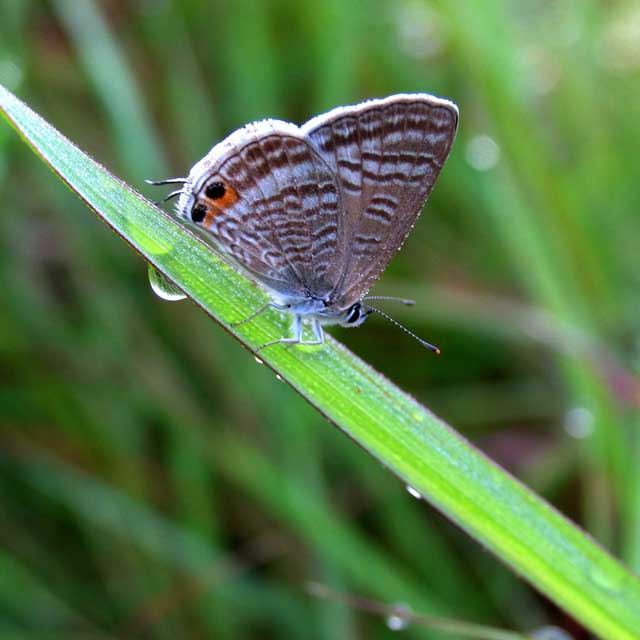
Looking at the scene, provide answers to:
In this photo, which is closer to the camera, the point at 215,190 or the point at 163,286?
the point at 163,286

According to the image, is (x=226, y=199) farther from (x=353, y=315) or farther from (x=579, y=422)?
(x=579, y=422)

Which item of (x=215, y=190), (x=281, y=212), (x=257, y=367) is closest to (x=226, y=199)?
(x=215, y=190)

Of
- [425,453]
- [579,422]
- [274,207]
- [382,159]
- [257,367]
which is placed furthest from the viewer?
[257,367]

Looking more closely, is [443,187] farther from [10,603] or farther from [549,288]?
[10,603]

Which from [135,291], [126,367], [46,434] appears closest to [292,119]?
[135,291]

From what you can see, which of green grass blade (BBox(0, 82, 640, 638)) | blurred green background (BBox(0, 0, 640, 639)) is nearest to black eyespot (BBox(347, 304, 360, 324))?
green grass blade (BBox(0, 82, 640, 638))

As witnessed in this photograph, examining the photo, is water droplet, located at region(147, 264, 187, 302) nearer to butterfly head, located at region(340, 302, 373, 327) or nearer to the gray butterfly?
the gray butterfly
